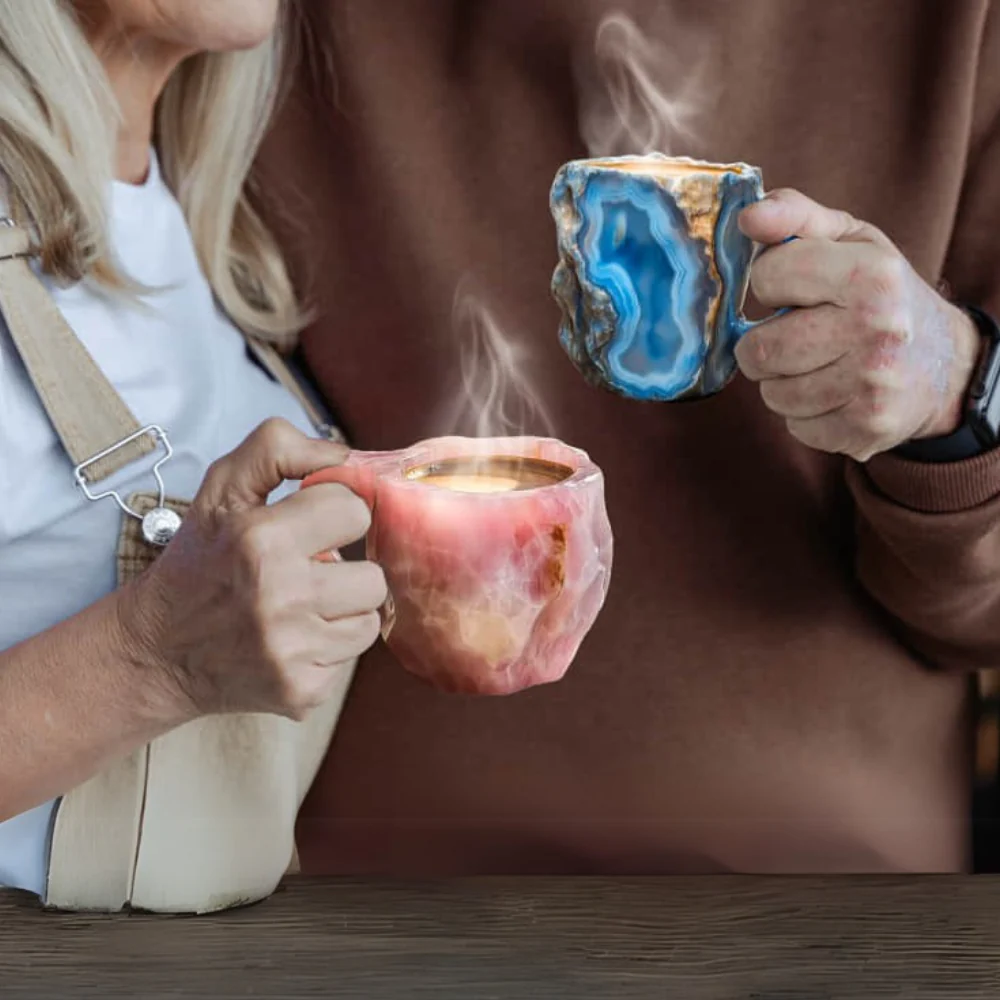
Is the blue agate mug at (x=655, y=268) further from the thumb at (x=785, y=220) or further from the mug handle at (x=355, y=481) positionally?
the mug handle at (x=355, y=481)

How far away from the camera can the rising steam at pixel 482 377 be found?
3.10 ft

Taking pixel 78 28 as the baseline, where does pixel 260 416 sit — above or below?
below

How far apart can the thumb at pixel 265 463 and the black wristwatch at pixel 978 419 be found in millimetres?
358

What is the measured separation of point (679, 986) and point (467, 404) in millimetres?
450

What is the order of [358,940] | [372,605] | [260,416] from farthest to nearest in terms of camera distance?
[260,416]
[358,940]
[372,605]

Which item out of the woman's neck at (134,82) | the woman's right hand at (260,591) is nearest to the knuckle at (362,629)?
the woman's right hand at (260,591)

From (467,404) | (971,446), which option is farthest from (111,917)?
(971,446)

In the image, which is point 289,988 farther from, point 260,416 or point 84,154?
point 84,154

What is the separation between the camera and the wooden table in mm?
691

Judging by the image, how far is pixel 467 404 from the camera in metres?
0.97

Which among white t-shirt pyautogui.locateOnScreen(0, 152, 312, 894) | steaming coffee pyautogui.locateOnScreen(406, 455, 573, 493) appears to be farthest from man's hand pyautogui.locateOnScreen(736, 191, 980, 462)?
white t-shirt pyautogui.locateOnScreen(0, 152, 312, 894)

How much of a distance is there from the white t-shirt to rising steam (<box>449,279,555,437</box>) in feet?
0.42

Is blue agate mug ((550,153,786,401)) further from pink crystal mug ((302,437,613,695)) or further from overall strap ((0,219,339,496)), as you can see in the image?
overall strap ((0,219,339,496))

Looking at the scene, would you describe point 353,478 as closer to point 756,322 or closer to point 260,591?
point 260,591
